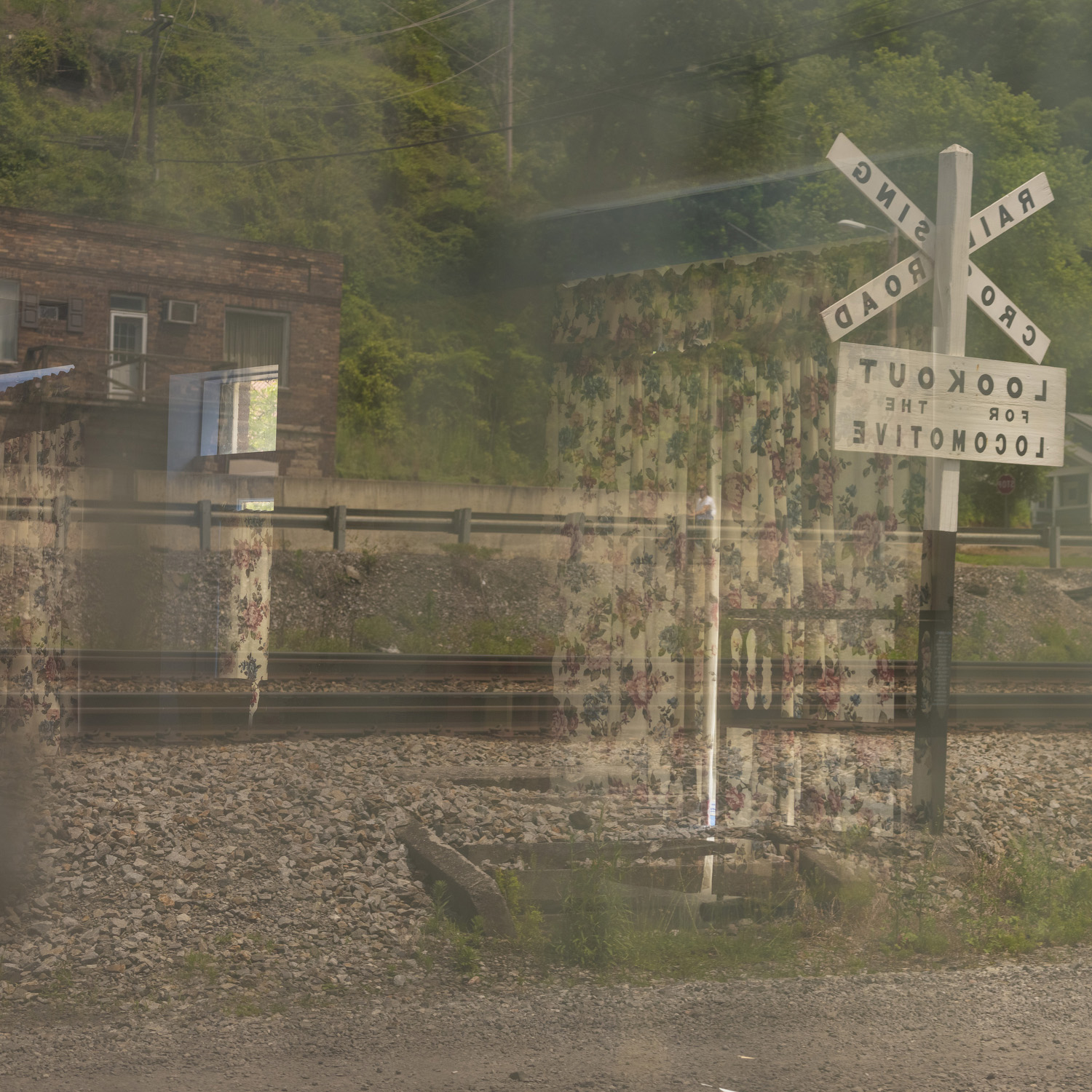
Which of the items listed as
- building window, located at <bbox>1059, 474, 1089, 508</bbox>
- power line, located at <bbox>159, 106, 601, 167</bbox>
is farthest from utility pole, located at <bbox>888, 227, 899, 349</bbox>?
building window, located at <bbox>1059, 474, 1089, 508</bbox>

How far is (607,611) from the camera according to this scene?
17.5ft

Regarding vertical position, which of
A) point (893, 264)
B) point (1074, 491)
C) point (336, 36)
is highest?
point (336, 36)

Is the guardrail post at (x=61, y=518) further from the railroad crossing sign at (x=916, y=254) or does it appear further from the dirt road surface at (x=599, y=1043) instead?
the railroad crossing sign at (x=916, y=254)

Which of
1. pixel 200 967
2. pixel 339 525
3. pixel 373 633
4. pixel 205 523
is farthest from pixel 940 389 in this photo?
pixel 339 525

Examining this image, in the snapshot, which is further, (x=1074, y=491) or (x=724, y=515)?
(x=1074, y=491)

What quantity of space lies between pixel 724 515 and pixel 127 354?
13417 millimetres

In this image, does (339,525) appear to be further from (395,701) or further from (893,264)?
(893,264)

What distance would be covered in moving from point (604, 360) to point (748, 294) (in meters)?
0.69

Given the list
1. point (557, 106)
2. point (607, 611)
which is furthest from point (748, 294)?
point (557, 106)

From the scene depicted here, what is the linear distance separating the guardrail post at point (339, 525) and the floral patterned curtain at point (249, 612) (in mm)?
5778

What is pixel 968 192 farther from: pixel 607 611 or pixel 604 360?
pixel 607 611

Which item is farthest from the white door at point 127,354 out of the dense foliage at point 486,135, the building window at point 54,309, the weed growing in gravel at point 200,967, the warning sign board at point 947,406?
the weed growing in gravel at point 200,967

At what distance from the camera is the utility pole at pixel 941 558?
15.7 ft

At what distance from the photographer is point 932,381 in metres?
4.65
